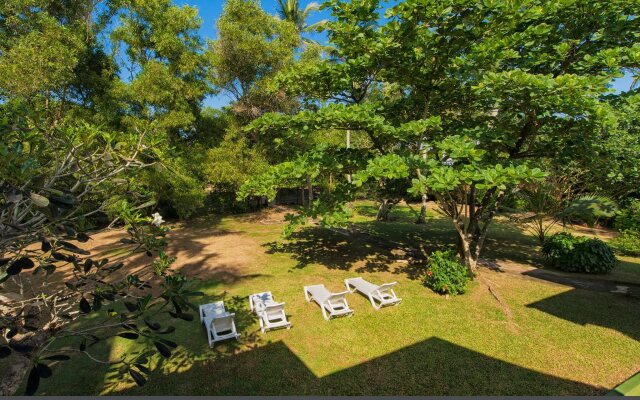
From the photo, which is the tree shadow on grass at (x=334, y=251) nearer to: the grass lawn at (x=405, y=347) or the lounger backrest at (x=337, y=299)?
the grass lawn at (x=405, y=347)

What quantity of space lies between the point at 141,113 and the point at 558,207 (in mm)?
20805

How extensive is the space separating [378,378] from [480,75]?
259 inches

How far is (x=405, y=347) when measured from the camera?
19.9ft

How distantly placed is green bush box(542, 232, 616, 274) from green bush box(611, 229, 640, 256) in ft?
10.2

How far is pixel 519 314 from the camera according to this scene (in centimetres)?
730

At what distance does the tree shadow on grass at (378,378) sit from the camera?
4910 millimetres

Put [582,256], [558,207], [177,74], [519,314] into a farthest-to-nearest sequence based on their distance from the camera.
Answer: [177,74], [558,207], [582,256], [519,314]

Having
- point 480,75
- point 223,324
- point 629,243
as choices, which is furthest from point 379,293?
point 629,243

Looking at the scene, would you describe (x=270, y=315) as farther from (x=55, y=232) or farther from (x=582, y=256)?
(x=582, y=256)

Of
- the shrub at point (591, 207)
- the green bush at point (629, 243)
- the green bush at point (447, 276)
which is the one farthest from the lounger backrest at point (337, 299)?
the green bush at point (629, 243)

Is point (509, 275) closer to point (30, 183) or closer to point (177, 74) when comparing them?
point (30, 183)

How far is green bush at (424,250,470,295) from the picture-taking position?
323 inches

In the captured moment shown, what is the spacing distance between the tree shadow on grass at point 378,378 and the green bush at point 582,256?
623 centimetres

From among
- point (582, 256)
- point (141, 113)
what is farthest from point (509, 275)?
point (141, 113)
